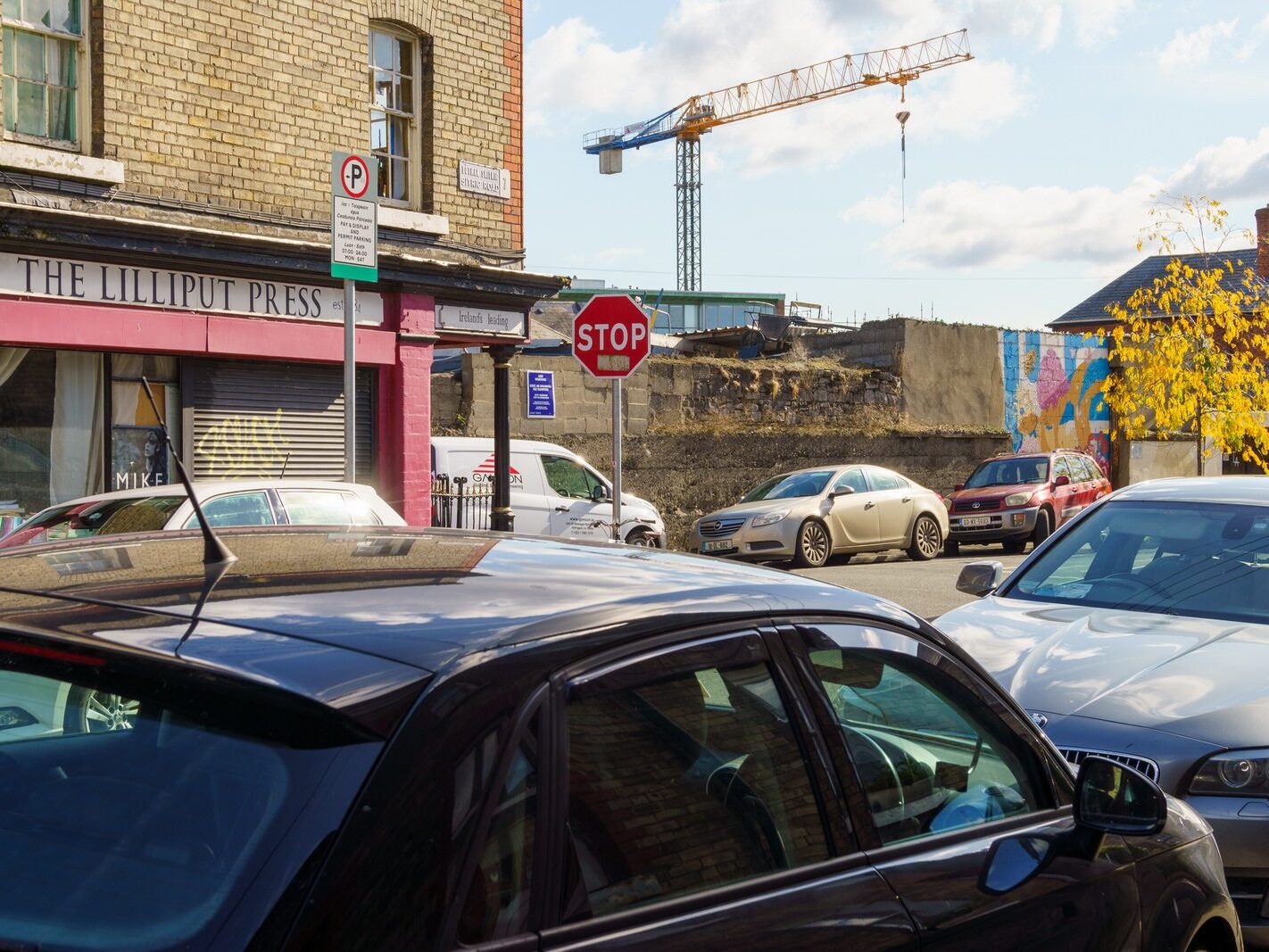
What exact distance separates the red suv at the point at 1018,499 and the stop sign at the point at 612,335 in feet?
40.3

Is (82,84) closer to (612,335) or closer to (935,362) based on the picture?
(612,335)

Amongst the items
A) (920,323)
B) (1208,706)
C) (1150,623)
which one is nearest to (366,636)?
(1208,706)

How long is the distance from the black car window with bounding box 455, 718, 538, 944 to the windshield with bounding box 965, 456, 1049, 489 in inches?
881

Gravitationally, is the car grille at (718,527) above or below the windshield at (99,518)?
below

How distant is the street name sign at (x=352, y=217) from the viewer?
8.58m

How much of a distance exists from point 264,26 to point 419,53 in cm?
211

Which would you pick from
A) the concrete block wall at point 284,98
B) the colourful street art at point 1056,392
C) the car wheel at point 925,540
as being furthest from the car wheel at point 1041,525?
the concrete block wall at point 284,98

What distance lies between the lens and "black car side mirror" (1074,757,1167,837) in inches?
113

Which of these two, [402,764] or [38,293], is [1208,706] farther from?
[38,293]

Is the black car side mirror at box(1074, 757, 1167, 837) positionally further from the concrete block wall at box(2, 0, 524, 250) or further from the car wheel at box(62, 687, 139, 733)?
the concrete block wall at box(2, 0, 524, 250)

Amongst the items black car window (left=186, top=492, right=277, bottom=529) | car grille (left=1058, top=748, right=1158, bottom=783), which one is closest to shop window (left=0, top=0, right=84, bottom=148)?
black car window (left=186, top=492, right=277, bottom=529)

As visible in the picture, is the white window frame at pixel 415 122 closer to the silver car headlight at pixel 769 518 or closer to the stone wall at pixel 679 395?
the stone wall at pixel 679 395

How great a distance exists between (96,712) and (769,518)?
17.2m

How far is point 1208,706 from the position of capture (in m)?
4.71
